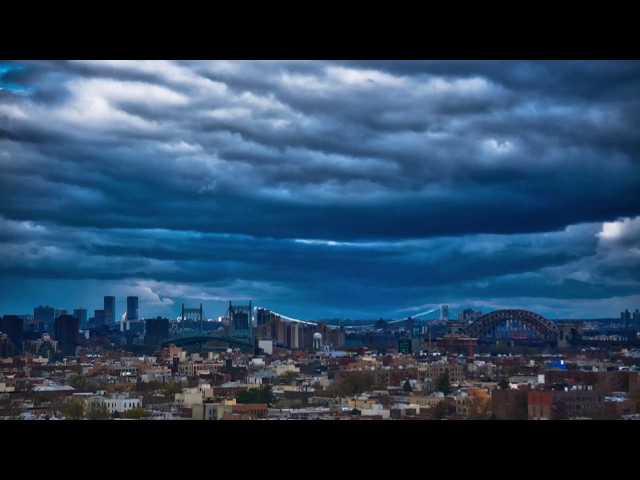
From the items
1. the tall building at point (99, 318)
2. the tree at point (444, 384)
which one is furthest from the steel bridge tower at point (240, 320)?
the tree at point (444, 384)

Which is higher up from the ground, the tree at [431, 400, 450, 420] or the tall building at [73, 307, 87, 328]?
the tall building at [73, 307, 87, 328]

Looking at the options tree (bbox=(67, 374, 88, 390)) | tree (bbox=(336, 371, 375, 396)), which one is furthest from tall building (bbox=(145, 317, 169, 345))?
tree (bbox=(336, 371, 375, 396))

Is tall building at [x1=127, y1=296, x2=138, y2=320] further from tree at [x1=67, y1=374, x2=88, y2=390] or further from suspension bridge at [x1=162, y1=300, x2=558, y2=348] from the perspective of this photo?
tree at [x1=67, y1=374, x2=88, y2=390]

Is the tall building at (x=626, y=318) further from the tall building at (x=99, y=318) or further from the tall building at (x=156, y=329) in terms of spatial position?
the tall building at (x=99, y=318)

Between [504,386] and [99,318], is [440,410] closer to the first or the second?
[504,386]
